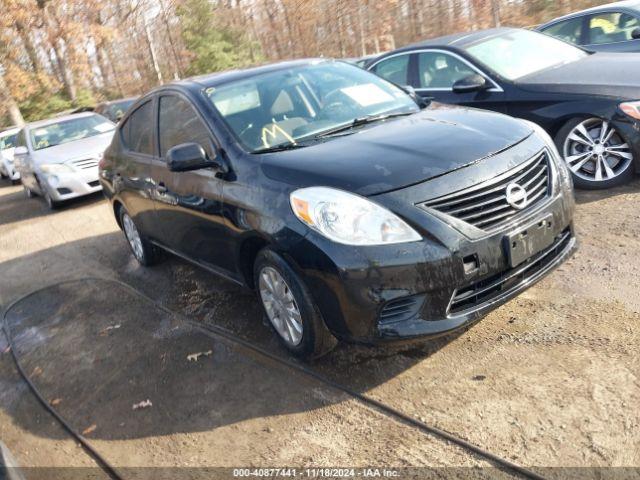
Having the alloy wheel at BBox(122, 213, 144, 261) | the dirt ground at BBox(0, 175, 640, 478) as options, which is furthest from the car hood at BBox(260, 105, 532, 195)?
the alloy wheel at BBox(122, 213, 144, 261)

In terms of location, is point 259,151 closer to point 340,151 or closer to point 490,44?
point 340,151

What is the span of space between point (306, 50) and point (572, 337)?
34972 millimetres

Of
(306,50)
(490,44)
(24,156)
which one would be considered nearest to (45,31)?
(306,50)

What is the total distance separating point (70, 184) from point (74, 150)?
79 cm

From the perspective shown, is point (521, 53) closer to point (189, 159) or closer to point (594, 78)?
point (594, 78)

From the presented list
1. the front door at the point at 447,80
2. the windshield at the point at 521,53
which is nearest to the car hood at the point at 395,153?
the front door at the point at 447,80

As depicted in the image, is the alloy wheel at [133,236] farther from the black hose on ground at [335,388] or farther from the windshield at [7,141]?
the windshield at [7,141]

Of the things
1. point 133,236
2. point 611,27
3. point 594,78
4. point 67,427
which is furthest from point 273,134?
point 611,27

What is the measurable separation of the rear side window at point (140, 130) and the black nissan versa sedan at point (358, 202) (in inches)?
21.8

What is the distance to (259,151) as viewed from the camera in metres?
3.62

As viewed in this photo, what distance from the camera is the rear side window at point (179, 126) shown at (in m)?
3.99

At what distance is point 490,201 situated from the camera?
3.03m

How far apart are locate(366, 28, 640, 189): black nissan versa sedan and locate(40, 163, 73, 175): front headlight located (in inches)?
232

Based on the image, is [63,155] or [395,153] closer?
[395,153]
